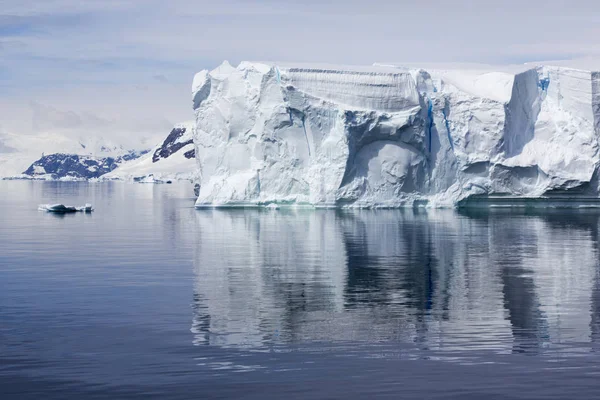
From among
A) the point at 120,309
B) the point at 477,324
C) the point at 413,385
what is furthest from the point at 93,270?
the point at 413,385

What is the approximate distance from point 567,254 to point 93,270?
11041mm

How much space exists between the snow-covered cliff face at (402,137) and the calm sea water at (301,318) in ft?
40.4

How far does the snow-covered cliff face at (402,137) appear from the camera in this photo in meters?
36.2

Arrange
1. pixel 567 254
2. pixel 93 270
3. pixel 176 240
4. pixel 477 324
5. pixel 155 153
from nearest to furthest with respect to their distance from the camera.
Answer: pixel 477 324 < pixel 93 270 < pixel 567 254 < pixel 176 240 < pixel 155 153

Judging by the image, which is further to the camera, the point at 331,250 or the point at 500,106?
the point at 500,106

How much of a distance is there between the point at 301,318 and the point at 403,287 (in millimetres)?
3498

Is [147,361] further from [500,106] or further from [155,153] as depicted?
[155,153]

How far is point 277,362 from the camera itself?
9.49 metres

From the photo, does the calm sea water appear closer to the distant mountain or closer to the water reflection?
the water reflection

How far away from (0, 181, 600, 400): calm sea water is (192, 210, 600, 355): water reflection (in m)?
0.05

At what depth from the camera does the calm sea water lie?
8.74 m

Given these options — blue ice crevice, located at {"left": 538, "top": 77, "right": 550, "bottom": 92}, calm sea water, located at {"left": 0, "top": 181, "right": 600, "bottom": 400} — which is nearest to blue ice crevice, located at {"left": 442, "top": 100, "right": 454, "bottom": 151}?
blue ice crevice, located at {"left": 538, "top": 77, "right": 550, "bottom": 92}

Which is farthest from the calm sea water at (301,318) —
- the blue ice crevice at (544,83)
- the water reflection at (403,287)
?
the blue ice crevice at (544,83)

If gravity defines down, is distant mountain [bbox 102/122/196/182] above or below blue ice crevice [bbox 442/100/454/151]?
above
